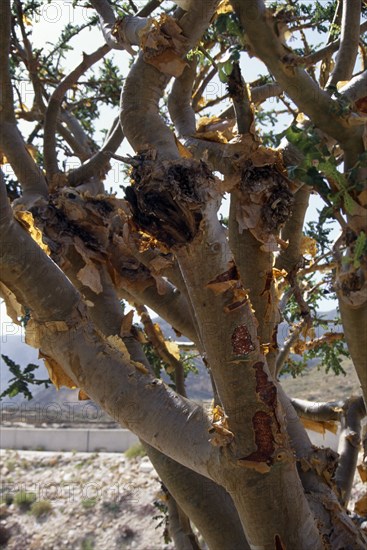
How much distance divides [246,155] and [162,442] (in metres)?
0.97

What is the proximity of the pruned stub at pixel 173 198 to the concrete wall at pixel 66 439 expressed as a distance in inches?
581

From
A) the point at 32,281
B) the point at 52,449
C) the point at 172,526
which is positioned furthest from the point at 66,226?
the point at 52,449

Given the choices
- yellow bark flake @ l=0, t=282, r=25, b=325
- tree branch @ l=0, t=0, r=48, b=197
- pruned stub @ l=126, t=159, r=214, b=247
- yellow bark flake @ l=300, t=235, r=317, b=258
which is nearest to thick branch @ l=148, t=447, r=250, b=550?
yellow bark flake @ l=0, t=282, r=25, b=325

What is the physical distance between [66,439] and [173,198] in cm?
1597

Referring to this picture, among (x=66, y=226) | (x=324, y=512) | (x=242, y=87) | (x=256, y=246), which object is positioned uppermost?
(x=242, y=87)

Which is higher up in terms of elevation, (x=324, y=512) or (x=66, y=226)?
(x=66, y=226)

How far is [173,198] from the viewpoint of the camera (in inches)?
61.6

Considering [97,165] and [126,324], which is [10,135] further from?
[126,324]

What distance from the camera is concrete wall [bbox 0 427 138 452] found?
1588 cm

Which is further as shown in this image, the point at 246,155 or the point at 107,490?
the point at 107,490

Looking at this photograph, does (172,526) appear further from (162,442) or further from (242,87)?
(242,87)

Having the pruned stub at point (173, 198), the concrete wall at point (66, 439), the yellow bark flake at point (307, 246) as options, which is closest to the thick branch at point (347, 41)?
the yellow bark flake at point (307, 246)

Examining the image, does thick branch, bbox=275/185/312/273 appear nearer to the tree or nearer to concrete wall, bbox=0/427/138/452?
the tree

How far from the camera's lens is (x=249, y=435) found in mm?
1687
